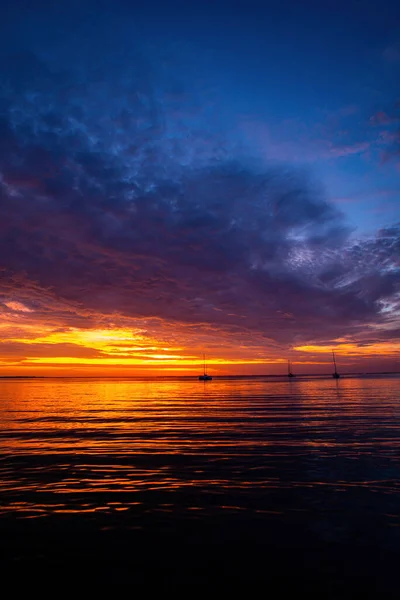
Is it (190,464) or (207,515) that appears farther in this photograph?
(190,464)

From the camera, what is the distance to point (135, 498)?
13.8 meters

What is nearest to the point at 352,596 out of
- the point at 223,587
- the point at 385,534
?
the point at 223,587

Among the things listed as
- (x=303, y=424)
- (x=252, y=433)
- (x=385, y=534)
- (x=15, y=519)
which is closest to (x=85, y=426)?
(x=252, y=433)

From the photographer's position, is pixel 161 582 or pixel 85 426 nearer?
pixel 161 582

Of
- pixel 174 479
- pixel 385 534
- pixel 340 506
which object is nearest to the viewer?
pixel 385 534

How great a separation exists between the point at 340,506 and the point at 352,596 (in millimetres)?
5431

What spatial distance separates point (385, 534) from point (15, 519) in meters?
11.8

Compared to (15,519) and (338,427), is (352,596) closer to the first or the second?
(15,519)

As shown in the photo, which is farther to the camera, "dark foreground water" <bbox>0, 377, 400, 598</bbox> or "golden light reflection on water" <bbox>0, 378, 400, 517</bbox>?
"golden light reflection on water" <bbox>0, 378, 400, 517</bbox>

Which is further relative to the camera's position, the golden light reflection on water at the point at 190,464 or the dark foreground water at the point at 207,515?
the golden light reflection on water at the point at 190,464

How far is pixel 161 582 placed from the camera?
8375 mm

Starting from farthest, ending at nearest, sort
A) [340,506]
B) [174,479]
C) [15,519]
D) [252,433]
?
[252,433] < [174,479] < [340,506] < [15,519]

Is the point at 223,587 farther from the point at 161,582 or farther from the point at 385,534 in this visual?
the point at 385,534

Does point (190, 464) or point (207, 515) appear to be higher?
point (190, 464)
